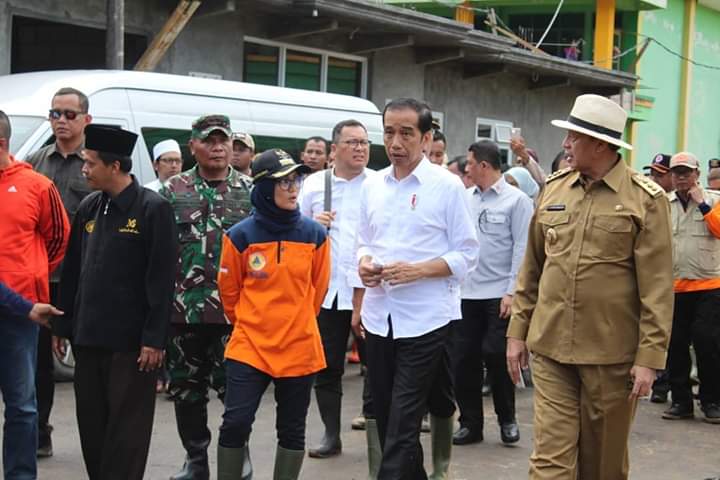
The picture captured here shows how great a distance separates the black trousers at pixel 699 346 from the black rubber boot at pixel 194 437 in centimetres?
487

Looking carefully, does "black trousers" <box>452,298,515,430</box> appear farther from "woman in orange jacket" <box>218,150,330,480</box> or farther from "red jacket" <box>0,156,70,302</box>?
"red jacket" <box>0,156,70,302</box>

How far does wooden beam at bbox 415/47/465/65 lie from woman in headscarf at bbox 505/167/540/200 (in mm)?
8182

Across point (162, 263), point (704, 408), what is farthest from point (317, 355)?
point (704, 408)

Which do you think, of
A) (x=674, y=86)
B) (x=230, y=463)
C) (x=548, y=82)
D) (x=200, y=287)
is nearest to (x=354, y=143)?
(x=200, y=287)

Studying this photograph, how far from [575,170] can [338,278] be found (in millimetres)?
2738

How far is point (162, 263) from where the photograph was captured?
19.8ft

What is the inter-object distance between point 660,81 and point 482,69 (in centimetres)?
1061

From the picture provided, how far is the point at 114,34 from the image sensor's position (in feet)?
42.3

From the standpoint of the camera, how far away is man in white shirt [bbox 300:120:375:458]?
7.94 meters

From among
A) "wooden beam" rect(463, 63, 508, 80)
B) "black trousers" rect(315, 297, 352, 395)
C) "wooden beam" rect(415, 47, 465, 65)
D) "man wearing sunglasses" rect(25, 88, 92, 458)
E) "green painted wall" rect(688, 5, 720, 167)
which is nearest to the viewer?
"man wearing sunglasses" rect(25, 88, 92, 458)

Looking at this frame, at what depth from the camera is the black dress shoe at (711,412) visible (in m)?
9.88

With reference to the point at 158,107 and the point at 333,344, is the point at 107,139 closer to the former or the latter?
the point at 333,344

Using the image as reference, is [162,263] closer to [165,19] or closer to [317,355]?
[317,355]

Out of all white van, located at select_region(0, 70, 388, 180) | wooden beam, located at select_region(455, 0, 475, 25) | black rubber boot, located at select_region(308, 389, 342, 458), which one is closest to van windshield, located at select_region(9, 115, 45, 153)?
white van, located at select_region(0, 70, 388, 180)
